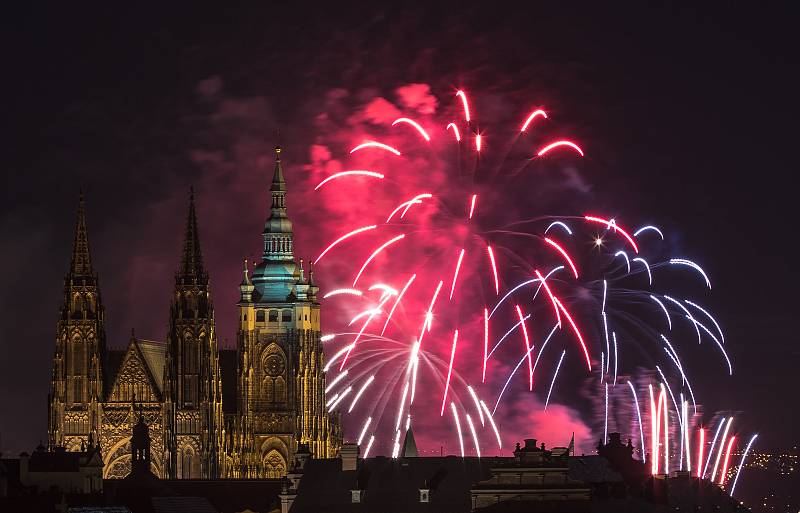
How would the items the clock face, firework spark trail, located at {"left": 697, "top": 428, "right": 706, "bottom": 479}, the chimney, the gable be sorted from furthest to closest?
1. the clock face
2. the gable
3. the chimney
4. firework spark trail, located at {"left": 697, "top": 428, "right": 706, "bottom": 479}

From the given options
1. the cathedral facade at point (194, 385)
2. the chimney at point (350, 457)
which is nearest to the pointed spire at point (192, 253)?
the cathedral facade at point (194, 385)

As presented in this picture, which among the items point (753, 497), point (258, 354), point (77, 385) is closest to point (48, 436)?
point (77, 385)

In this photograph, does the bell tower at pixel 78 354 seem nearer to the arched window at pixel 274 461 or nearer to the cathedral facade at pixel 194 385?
the cathedral facade at pixel 194 385

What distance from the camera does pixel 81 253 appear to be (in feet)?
553

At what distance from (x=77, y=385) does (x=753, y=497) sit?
171ft

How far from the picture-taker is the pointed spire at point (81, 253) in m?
168

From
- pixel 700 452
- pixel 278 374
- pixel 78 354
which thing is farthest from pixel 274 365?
pixel 700 452

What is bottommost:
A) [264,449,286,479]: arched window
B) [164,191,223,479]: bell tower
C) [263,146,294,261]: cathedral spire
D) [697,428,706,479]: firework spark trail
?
[697,428,706,479]: firework spark trail

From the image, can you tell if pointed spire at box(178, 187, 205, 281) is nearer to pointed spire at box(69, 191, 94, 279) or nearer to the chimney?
pointed spire at box(69, 191, 94, 279)

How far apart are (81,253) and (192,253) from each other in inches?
263

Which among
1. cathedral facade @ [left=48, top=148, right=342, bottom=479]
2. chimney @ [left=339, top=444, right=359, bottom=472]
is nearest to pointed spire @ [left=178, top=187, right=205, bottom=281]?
cathedral facade @ [left=48, top=148, right=342, bottom=479]

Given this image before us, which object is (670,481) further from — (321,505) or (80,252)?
(80,252)

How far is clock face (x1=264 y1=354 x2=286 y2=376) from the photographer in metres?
172

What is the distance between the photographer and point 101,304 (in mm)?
168875
